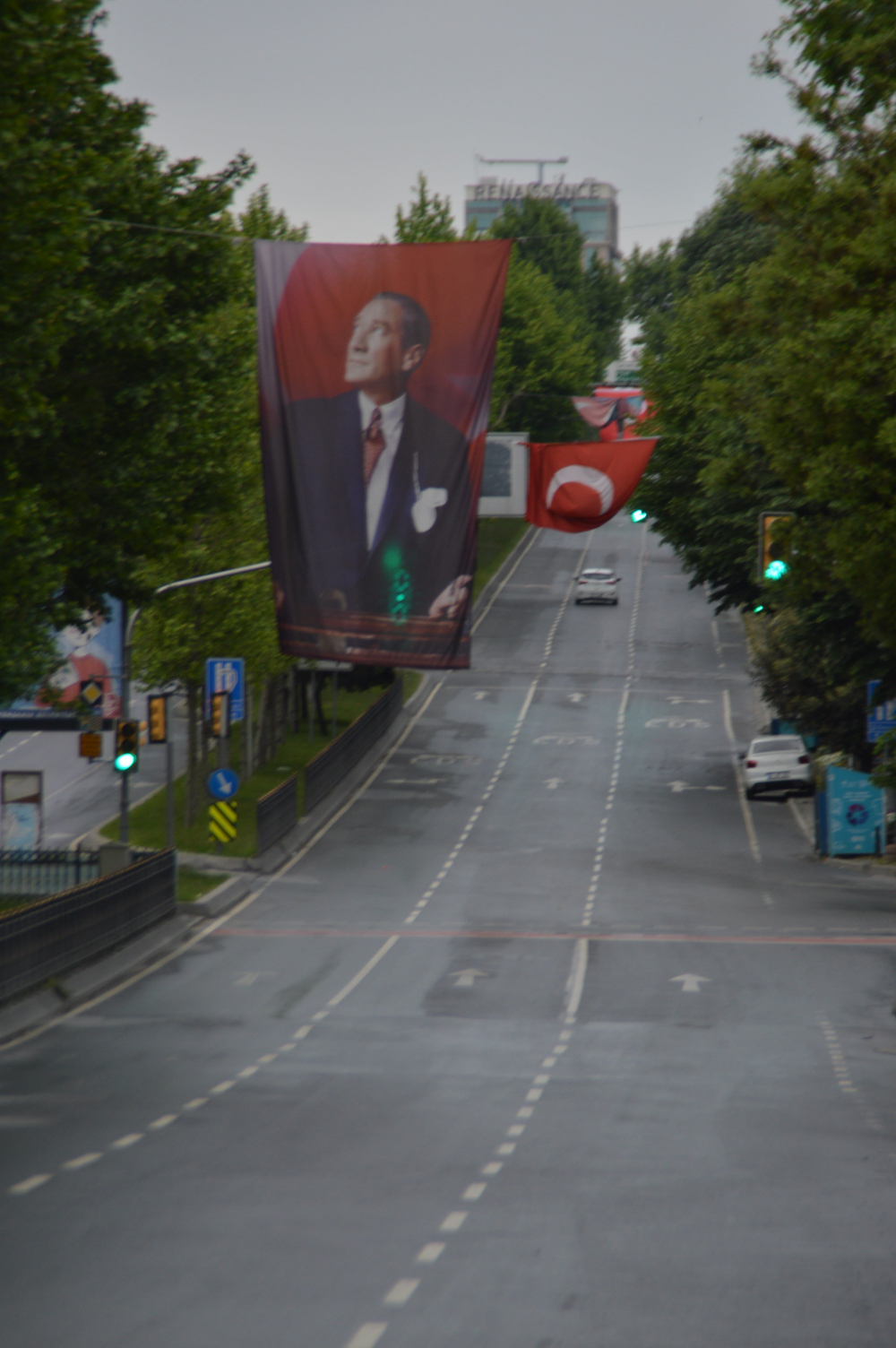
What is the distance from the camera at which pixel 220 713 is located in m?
35.4

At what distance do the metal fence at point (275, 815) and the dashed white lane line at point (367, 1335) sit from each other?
26.6 meters

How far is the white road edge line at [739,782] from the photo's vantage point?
38.6 meters

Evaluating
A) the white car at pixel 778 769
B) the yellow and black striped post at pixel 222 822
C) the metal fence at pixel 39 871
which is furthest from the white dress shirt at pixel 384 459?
the white car at pixel 778 769

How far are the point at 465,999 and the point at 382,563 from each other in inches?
324

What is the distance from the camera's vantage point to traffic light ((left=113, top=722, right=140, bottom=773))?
2772 centimetres

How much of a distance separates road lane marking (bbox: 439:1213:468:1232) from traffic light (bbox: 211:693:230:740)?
2537cm

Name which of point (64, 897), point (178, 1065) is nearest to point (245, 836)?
point (64, 897)

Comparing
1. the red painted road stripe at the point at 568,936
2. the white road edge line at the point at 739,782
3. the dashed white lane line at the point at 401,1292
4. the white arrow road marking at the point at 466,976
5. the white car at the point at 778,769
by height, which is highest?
the dashed white lane line at the point at 401,1292

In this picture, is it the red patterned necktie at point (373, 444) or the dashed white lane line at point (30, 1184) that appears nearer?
the dashed white lane line at point (30, 1184)

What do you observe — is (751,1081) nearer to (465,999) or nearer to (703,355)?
(465,999)

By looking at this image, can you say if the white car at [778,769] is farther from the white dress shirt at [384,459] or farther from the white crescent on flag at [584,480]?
the white dress shirt at [384,459]

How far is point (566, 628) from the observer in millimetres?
77125

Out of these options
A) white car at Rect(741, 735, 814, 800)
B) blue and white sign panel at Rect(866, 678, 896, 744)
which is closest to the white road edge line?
white car at Rect(741, 735, 814, 800)

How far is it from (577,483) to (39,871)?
584 inches
